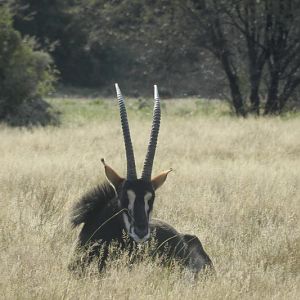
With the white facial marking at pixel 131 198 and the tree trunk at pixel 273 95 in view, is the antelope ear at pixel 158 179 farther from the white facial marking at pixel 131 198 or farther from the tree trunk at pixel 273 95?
the tree trunk at pixel 273 95

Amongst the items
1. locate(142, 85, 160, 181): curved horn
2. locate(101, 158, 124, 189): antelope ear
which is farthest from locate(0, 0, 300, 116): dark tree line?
locate(101, 158, 124, 189): antelope ear

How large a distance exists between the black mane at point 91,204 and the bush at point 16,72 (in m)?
15.4

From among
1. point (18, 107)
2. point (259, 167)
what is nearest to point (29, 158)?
point (259, 167)

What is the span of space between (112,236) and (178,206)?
259cm

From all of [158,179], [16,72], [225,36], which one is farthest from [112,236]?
[225,36]

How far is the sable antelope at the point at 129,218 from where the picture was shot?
19.9 ft

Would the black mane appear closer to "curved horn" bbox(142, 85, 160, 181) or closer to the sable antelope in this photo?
the sable antelope

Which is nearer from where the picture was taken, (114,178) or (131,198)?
(131,198)

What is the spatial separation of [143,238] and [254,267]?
134 centimetres

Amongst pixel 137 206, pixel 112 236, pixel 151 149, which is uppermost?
pixel 151 149

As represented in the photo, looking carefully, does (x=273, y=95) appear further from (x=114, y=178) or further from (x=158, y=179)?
(x=114, y=178)

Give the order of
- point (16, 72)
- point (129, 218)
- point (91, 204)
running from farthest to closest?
point (16, 72)
point (91, 204)
point (129, 218)

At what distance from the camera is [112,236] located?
6383mm

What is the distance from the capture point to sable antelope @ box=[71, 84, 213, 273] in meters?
6.07
